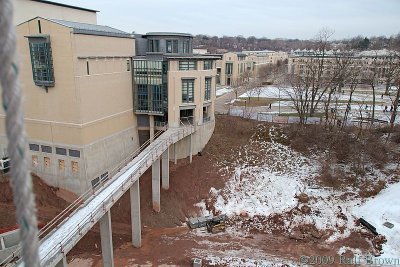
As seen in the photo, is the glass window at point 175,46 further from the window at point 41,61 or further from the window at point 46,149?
the window at point 46,149

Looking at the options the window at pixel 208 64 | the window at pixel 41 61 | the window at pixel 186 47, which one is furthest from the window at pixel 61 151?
the window at pixel 186 47

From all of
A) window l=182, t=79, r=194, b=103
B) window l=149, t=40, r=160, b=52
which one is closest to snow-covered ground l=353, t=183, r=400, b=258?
window l=182, t=79, r=194, b=103

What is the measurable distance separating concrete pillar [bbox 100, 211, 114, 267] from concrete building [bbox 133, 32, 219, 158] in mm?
14493

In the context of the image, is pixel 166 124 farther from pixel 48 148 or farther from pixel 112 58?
pixel 48 148

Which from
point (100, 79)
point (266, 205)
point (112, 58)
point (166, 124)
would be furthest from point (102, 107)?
point (266, 205)

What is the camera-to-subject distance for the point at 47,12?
32.9 m

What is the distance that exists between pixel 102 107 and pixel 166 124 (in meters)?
7.28

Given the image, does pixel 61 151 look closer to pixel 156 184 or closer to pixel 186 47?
pixel 156 184

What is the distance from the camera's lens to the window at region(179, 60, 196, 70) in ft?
101

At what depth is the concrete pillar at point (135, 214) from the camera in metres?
22.4

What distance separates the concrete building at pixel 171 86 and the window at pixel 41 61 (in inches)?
336

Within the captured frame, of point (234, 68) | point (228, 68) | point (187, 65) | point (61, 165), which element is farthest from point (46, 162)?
point (234, 68)

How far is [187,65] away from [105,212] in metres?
17.7

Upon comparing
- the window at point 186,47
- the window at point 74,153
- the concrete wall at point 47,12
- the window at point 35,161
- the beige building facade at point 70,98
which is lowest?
the window at point 35,161
